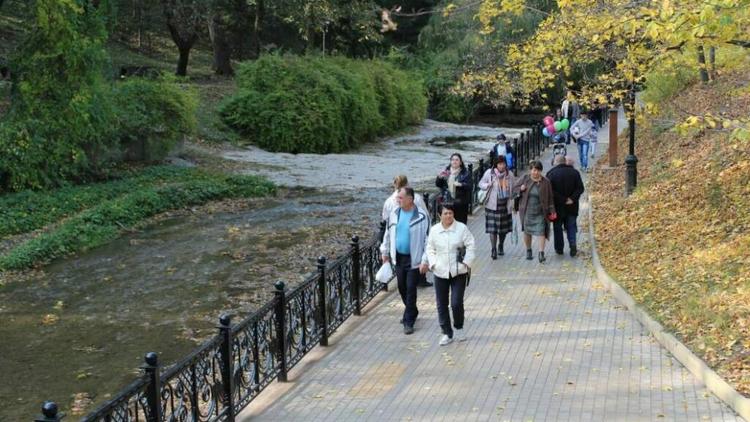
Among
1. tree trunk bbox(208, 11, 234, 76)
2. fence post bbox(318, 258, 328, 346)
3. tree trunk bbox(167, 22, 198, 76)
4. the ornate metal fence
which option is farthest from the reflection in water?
tree trunk bbox(208, 11, 234, 76)

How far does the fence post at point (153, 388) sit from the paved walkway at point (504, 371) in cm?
153

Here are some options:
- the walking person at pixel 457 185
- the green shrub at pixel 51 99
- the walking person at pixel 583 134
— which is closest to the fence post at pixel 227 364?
the walking person at pixel 457 185

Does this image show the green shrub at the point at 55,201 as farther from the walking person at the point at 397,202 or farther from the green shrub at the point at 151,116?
the walking person at the point at 397,202

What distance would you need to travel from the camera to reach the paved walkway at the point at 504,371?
745cm

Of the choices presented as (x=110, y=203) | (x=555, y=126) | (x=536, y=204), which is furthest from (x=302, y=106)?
(x=536, y=204)

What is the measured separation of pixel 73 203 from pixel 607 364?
1578 centimetres

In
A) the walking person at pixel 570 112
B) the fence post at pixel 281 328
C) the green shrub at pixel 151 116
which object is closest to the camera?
the fence post at pixel 281 328

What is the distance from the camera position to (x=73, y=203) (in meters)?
21.1

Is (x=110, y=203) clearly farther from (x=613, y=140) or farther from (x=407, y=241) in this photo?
(x=407, y=241)

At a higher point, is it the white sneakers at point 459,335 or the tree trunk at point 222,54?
the tree trunk at point 222,54

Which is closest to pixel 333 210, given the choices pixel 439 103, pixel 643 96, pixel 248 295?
pixel 248 295

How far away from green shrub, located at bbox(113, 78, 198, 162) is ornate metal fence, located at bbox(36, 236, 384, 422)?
1588 centimetres

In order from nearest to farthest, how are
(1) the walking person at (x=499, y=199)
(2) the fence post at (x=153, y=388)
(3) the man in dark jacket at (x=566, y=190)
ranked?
(2) the fence post at (x=153, y=388)
(3) the man in dark jacket at (x=566, y=190)
(1) the walking person at (x=499, y=199)

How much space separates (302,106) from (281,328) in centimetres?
2480
